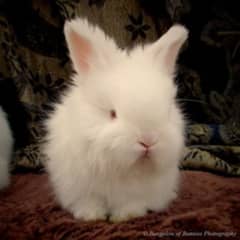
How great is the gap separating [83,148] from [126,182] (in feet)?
0.37

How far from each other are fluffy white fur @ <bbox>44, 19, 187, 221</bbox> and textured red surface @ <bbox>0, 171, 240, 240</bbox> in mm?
32

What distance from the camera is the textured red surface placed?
3.48 feet

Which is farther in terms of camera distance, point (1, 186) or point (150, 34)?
point (150, 34)

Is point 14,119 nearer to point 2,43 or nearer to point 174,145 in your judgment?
point 2,43

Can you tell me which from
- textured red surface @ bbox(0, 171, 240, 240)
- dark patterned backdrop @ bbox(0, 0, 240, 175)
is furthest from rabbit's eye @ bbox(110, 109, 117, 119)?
dark patterned backdrop @ bbox(0, 0, 240, 175)

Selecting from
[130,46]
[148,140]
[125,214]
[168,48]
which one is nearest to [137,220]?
[125,214]

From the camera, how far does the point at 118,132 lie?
985 mm

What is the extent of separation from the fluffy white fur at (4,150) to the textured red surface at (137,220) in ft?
0.14

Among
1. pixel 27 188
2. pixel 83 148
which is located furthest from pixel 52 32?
pixel 83 148

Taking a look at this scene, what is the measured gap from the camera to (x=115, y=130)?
0.99m

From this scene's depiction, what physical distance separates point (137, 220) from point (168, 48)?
14.6 inches

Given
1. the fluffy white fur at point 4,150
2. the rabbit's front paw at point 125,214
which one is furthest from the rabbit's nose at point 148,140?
the fluffy white fur at point 4,150

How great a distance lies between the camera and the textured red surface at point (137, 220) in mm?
1060

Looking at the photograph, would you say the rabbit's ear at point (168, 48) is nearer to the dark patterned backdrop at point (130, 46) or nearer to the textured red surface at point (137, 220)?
the textured red surface at point (137, 220)
